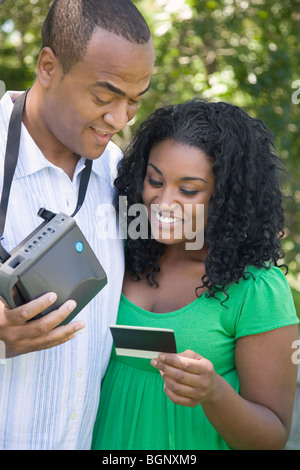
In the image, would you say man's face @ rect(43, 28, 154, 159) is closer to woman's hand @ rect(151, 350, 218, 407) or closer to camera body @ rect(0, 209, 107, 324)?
camera body @ rect(0, 209, 107, 324)

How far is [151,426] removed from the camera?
2385mm

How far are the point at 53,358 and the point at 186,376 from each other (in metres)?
0.49

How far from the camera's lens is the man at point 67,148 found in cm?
214

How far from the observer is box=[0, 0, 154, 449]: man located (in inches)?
84.3

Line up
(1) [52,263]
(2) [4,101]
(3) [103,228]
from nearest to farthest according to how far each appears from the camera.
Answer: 1. (1) [52,263]
2. (2) [4,101]
3. (3) [103,228]

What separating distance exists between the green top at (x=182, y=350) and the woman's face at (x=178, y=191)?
270mm

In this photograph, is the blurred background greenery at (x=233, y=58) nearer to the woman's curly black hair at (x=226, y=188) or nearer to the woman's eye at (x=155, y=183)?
the woman's curly black hair at (x=226, y=188)

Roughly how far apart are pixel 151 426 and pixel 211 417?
28 cm

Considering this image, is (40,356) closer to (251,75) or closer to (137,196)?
(137,196)

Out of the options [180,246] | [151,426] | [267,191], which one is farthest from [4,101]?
[151,426]

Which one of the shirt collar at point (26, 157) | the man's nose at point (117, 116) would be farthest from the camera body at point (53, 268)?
the man's nose at point (117, 116)

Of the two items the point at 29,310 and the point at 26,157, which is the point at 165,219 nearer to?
the point at 26,157

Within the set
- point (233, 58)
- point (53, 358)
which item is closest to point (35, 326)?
point (53, 358)

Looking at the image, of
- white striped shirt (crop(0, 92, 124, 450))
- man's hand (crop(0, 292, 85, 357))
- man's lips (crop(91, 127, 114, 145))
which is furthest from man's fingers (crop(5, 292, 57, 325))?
man's lips (crop(91, 127, 114, 145))
